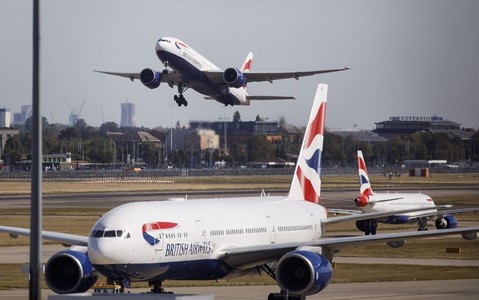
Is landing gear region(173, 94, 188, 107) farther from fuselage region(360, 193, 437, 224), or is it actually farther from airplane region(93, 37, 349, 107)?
fuselage region(360, 193, 437, 224)

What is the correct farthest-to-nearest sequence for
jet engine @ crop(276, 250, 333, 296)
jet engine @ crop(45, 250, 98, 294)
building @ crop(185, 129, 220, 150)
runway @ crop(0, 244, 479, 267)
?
building @ crop(185, 129, 220, 150) < runway @ crop(0, 244, 479, 267) < jet engine @ crop(45, 250, 98, 294) < jet engine @ crop(276, 250, 333, 296)

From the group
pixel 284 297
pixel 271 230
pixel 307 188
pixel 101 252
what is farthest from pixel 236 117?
pixel 101 252

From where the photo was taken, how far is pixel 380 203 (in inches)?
3209

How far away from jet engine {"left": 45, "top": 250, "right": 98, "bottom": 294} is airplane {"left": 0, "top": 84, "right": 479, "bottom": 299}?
0.03 m

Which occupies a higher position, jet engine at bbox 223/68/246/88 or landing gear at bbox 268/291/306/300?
jet engine at bbox 223/68/246/88

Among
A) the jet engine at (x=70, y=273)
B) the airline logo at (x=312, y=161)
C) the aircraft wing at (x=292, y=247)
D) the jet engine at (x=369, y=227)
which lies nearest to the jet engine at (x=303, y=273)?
the aircraft wing at (x=292, y=247)

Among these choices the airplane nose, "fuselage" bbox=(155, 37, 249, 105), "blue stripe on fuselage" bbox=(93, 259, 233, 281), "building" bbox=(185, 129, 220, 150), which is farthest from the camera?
"building" bbox=(185, 129, 220, 150)

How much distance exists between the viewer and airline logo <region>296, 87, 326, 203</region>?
46594 mm

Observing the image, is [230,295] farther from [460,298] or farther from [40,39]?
[40,39]

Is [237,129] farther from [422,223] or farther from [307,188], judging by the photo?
[307,188]

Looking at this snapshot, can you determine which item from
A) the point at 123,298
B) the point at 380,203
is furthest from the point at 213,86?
the point at 123,298

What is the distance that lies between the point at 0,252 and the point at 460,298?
30502mm

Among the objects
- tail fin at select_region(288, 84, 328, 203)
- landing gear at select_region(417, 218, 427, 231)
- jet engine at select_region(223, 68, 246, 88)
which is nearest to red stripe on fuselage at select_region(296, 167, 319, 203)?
tail fin at select_region(288, 84, 328, 203)

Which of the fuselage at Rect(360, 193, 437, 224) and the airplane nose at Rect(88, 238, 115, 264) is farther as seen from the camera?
the fuselage at Rect(360, 193, 437, 224)
